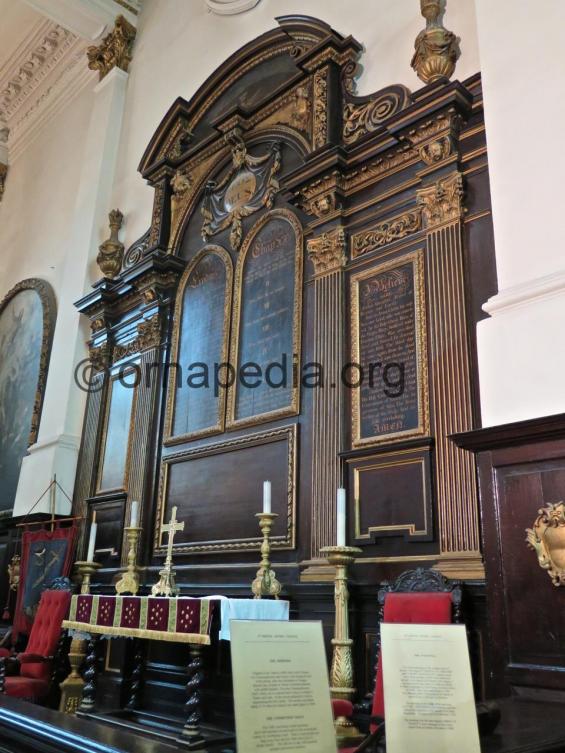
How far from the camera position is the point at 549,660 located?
294 centimetres

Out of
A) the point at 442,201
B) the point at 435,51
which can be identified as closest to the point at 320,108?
the point at 435,51

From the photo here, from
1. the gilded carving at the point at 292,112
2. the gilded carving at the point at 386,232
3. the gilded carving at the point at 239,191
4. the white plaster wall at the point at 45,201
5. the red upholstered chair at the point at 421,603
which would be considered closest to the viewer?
the red upholstered chair at the point at 421,603

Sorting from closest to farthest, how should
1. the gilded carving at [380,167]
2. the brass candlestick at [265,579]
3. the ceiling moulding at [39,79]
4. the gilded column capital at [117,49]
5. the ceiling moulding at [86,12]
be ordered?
the brass candlestick at [265,579], the gilded carving at [380,167], the ceiling moulding at [86,12], the gilded column capital at [117,49], the ceiling moulding at [39,79]

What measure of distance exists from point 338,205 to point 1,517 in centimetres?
614

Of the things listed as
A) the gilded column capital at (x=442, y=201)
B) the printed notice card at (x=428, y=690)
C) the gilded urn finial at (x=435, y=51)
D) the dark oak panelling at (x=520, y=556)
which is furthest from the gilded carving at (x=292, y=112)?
the printed notice card at (x=428, y=690)

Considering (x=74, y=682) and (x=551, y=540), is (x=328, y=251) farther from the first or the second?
(x=74, y=682)

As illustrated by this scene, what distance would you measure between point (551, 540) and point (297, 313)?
3256 millimetres

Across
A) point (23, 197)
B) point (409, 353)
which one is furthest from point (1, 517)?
point (409, 353)

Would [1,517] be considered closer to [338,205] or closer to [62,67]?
[338,205]

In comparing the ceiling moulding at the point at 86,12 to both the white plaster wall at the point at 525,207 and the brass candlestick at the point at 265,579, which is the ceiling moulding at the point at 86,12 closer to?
the white plaster wall at the point at 525,207

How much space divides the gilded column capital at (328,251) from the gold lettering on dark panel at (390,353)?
292 millimetres

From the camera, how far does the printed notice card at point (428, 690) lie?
1775 mm

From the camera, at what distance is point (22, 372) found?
32.0 feet

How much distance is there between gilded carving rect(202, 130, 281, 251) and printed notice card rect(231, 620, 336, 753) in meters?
5.25
